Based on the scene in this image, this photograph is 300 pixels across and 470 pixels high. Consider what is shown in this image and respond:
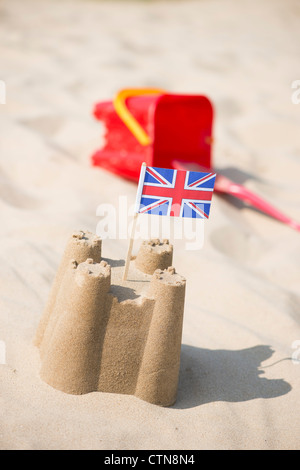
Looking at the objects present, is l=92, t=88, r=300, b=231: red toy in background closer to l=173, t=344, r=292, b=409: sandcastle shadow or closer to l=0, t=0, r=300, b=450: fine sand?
l=0, t=0, r=300, b=450: fine sand

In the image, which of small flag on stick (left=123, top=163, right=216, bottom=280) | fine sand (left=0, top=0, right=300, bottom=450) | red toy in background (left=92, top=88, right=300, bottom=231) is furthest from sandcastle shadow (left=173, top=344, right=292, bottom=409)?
red toy in background (left=92, top=88, right=300, bottom=231)

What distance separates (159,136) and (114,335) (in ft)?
8.76

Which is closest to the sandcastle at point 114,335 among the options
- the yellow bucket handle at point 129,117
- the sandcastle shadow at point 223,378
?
the sandcastle shadow at point 223,378

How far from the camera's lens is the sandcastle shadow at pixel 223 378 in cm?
248

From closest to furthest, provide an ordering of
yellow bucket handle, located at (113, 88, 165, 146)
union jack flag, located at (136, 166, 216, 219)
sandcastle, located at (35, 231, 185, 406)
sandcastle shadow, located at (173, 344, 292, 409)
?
sandcastle, located at (35, 231, 185, 406), union jack flag, located at (136, 166, 216, 219), sandcastle shadow, located at (173, 344, 292, 409), yellow bucket handle, located at (113, 88, 165, 146)

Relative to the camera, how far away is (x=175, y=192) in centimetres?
232

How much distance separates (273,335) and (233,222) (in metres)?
1.47

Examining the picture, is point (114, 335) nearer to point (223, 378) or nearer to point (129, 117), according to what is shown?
point (223, 378)

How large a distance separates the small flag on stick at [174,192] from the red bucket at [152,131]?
6.82 feet

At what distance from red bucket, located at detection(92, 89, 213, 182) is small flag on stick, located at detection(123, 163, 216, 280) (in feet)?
6.82

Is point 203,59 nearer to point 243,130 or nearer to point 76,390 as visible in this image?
point 243,130

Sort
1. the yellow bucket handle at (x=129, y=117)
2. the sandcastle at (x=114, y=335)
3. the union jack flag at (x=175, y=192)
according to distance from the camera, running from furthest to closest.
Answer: the yellow bucket handle at (x=129, y=117) < the union jack flag at (x=175, y=192) < the sandcastle at (x=114, y=335)

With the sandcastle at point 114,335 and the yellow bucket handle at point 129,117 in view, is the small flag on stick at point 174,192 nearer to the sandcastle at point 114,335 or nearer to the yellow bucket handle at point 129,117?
the sandcastle at point 114,335

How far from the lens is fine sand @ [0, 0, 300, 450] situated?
223 cm
